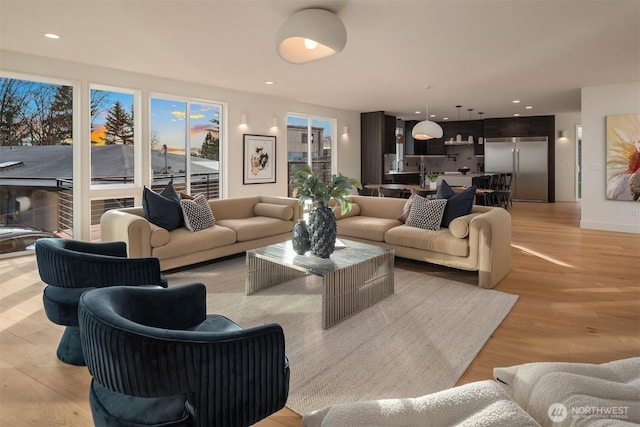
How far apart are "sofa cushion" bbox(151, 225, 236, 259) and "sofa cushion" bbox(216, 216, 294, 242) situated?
0.12 m

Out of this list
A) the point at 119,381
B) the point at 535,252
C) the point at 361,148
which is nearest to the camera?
the point at 119,381

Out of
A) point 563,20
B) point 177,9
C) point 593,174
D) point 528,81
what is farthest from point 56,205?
point 593,174

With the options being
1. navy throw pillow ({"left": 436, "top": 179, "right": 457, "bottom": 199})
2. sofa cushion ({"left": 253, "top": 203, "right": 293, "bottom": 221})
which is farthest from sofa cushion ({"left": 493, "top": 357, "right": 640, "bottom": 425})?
sofa cushion ({"left": 253, "top": 203, "right": 293, "bottom": 221})

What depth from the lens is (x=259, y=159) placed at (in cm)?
763

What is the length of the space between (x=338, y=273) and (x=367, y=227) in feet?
5.77

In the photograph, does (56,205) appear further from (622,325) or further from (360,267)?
(622,325)

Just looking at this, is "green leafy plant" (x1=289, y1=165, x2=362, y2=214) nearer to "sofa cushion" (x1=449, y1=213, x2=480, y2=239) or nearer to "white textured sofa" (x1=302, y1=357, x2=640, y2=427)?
"sofa cushion" (x1=449, y1=213, x2=480, y2=239)

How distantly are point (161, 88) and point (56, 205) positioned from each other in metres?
2.32

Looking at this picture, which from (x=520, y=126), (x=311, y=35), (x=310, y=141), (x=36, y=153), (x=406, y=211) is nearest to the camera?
(x=311, y=35)

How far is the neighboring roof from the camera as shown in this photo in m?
5.01

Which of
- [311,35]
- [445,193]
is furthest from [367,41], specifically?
[445,193]

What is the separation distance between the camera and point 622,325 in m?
2.85

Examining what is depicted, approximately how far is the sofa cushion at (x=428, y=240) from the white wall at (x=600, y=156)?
4473 mm

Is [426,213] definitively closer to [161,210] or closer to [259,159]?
[161,210]
